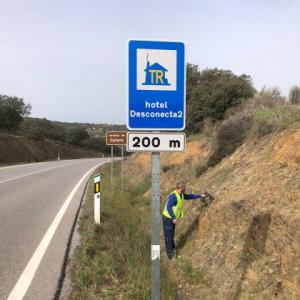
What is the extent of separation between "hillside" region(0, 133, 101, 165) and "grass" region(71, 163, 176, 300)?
4056 centimetres

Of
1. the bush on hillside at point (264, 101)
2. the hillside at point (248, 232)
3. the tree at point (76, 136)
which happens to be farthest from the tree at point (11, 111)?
the hillside at point (248, 232)

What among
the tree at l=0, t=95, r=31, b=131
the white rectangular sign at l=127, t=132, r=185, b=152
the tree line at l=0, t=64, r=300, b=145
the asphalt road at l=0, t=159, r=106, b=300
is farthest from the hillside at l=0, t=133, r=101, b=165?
the white rectangular sign at l=127, t=132, r=185, b=152

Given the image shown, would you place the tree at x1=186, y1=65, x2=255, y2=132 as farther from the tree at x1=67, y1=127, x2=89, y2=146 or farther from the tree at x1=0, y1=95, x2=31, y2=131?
the tree at x1=67, y1=127, x2=89, y2=146

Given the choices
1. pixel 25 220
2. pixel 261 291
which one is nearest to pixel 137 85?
pixel 261 291

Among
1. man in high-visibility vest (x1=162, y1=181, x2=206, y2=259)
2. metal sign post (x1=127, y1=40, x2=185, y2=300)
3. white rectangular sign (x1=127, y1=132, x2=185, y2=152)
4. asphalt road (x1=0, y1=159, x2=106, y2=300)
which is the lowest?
asphalt road (x1=0, y1=159, x2=106, y2=300)

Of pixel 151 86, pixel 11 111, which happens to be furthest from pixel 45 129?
pixel 151 86

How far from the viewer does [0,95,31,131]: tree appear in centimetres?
6338

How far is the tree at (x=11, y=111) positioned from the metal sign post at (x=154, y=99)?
62053 mm

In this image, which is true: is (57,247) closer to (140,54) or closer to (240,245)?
(240,245)

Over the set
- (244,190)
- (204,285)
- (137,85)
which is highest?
(137,85)

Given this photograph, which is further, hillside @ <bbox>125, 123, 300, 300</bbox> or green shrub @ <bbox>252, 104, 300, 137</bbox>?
green shrub @ <bbox>252, 104, 300, 137</bbox>

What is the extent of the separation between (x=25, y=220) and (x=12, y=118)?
58132 mm

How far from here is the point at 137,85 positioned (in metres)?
4.07

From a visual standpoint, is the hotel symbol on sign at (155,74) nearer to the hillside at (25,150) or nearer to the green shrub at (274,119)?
the green shrub at (274,119)
